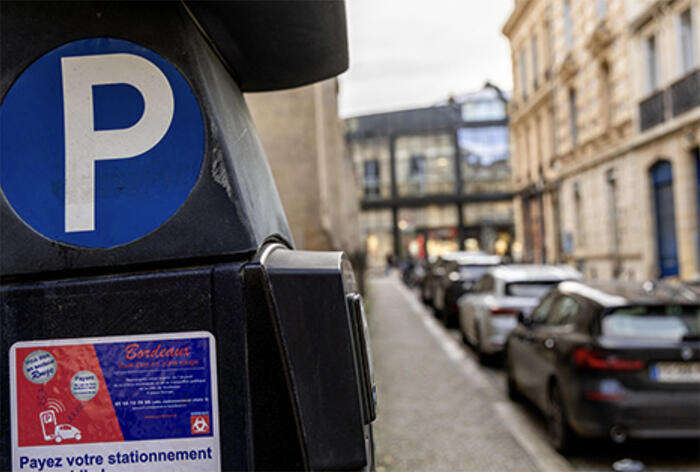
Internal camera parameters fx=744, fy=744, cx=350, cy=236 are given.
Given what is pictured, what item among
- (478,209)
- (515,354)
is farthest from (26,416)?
(478,209)

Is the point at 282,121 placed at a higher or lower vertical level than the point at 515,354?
higher

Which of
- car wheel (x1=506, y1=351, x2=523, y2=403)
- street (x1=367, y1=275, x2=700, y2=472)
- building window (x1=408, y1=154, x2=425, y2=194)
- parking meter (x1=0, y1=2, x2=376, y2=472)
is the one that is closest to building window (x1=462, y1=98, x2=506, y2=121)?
building window (x1=408, y1=154, x2=425, y2=194)

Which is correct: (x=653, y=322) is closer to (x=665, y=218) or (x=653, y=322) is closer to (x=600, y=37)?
(x=665, y=218)

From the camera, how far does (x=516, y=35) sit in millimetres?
35125

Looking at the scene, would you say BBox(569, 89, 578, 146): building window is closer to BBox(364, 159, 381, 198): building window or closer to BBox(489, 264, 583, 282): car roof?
BBox(489, 264, 583, 282): car roof

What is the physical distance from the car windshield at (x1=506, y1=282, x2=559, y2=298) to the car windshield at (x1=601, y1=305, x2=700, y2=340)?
4.62m

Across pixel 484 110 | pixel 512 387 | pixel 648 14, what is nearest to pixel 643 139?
pixel 648 14

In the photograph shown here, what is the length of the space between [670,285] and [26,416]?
6326 mm

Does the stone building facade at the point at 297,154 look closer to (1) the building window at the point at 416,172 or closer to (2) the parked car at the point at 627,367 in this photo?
(2) the parked car at the point at 627,367

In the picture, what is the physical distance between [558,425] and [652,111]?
607 inches

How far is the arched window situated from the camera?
1916 cm

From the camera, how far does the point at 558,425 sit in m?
6.17

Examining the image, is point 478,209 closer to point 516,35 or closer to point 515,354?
point 516,35

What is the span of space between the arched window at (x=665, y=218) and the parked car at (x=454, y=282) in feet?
17.9
